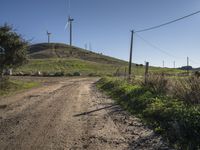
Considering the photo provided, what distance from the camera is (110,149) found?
7340 mm

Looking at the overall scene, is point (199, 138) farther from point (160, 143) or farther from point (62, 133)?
point (62, 133)

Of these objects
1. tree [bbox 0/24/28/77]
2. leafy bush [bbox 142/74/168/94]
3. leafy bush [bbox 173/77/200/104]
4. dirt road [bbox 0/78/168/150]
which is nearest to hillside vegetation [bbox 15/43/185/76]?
tree [bbox 0/24/28/77]

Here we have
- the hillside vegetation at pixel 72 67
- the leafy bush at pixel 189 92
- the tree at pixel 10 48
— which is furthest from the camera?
the hillside vegetation at pixel 72 67

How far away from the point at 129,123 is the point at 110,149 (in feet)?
10.8

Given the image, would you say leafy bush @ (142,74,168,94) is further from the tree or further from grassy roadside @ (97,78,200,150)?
the tree

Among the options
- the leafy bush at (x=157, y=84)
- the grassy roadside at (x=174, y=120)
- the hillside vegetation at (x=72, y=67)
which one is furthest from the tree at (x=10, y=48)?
the grassy roadside at (x=174, y=120)

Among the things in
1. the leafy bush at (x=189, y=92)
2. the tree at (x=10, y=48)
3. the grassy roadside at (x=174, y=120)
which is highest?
the tree at (x=10, y=48)

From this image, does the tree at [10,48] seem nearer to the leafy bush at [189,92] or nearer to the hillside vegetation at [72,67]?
the hillside vegetation at [72,67]

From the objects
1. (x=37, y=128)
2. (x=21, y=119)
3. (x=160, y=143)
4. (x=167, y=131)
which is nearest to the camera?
(x=160, y=143)

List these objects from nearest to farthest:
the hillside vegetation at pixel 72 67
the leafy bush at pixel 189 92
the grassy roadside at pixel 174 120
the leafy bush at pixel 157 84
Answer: the grassy roadside at pixel 174 120 < the leafy bush at pixel 189 92 < the leafy bush at pixel 157 84 < the hillside vegetation at pixel 72 67

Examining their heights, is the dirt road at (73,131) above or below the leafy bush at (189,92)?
below

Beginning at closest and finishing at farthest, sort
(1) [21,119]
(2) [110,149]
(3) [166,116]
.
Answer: (2) [110,149] → (3) [166,116] → (1) [21,119]

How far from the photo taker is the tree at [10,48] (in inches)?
1062

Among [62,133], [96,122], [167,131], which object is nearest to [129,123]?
[96,122]
